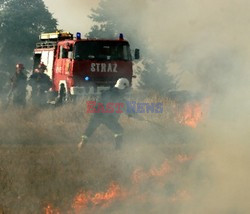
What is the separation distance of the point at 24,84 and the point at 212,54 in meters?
6.90

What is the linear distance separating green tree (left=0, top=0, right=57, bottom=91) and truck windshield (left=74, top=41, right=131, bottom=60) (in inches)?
537

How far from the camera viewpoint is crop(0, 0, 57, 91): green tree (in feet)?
82.1

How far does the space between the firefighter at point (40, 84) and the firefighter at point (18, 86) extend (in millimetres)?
1365

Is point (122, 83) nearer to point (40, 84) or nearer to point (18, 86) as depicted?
point (18, 86)

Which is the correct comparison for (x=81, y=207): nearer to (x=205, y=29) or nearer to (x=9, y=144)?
(x=9, y=144)

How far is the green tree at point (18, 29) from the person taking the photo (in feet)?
82.1

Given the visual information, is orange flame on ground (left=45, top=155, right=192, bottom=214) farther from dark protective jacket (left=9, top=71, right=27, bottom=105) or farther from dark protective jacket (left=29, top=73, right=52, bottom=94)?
dark protective jacket (left=29, top=73, right=52, bottom=94)

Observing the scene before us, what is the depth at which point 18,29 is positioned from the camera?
2530 centimetres

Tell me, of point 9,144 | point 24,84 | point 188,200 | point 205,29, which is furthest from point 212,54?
point 24,84

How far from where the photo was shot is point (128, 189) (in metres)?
6.77

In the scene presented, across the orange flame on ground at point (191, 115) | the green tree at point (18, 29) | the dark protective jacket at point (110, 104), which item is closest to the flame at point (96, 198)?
the dark protective jacket at point (110, 104)

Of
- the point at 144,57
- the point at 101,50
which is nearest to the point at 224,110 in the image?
the point at 101,50

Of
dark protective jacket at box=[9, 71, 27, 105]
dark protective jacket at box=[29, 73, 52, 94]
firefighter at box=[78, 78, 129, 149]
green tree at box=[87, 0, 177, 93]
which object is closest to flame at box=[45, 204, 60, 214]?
firefighter at box=[78, 78, 129, 149]

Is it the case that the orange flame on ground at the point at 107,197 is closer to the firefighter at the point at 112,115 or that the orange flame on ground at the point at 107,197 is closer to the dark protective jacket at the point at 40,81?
the firefighter at the point at 112,115
